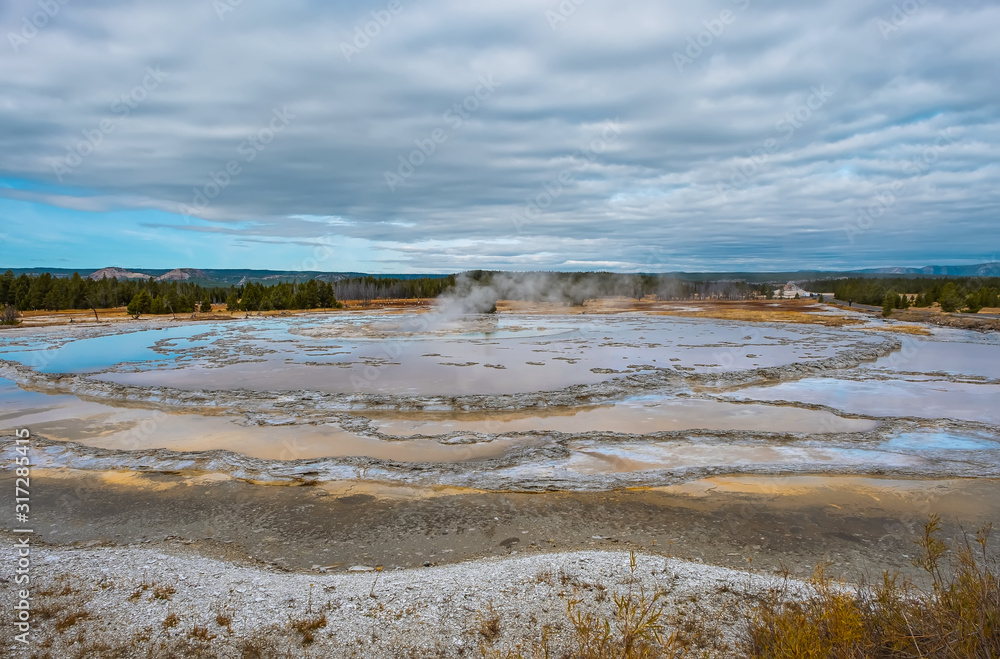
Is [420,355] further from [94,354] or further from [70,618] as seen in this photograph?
[70,618]

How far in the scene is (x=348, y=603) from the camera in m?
5.14

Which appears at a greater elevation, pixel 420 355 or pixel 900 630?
pixel 420 355

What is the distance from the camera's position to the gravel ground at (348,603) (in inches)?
179

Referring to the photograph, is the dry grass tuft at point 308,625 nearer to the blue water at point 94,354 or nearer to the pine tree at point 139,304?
the blue water at point 94,354

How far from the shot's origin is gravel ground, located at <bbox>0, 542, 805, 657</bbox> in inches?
179

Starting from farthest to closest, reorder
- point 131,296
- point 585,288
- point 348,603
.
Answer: point 585,288 < point 131,296 < point 348,603

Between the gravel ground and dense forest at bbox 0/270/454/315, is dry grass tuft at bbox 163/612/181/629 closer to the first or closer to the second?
the gravel ground

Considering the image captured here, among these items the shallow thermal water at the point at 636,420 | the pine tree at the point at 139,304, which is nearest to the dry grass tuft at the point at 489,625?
the shallow thermal water at the point at 636,420

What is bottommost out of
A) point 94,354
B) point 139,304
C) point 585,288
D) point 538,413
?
point 538,413

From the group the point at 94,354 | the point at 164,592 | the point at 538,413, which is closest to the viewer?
the point at 164,592

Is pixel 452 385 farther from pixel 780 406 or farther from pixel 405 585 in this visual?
pixel 405 585

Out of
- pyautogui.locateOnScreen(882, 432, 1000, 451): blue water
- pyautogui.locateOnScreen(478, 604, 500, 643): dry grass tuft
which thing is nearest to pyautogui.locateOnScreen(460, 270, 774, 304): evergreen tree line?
pyautogui.locateOnScreen(882, 432, 1000, 451): blue water

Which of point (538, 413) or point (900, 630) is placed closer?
point (900, 630)

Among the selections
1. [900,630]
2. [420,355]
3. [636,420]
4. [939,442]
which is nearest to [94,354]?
[420,355]
